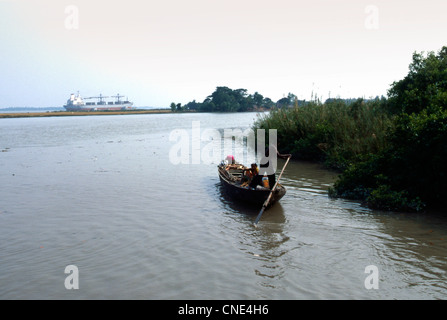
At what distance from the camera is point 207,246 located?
334 inches

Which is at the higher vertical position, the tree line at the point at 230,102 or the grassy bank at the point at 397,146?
the tree line at the point at 230,102

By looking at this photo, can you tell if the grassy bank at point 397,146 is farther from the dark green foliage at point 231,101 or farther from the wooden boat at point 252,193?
the dark green foliage at point 231,101

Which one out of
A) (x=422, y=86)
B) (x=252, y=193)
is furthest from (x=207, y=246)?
(x=422, y=86)

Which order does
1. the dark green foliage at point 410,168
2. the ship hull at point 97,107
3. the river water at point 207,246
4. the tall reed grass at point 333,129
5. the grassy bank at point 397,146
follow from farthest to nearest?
the ship hull at point 97,107 < the tall reed grass at point 333,129 < the grassy bank at point 397,146 < the dark green foliage at point 410,168 < the river water at point 207,246

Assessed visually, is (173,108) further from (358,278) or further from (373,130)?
(358,278)

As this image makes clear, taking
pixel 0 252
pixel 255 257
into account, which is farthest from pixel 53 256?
pixel 255 257

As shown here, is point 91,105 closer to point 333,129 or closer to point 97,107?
point 97,107

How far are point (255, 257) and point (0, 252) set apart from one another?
Answer: 5.77 metres

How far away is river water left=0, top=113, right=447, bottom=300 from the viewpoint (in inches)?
253

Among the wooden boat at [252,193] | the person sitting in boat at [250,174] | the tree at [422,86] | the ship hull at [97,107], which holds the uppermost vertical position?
the ship hull at [97,107]

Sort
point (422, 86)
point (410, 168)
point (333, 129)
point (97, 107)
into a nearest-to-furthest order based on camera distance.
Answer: point (410, 168) → point (422, 86) → point (333, 129) → point (97, 107)

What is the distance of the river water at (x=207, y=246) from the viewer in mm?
6434

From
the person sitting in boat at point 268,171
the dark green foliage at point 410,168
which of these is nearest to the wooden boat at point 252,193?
the person sitting in boat at point 268,171

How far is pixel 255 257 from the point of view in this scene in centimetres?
783
